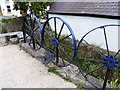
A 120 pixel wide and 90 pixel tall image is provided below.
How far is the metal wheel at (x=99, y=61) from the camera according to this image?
2.92 meters

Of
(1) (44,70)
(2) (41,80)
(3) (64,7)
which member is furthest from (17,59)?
(3) (64,7)

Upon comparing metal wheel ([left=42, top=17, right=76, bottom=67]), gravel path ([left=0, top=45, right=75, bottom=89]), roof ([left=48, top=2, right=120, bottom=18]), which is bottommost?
gravel path ([left=0, top=45, right=75, bottom=89])

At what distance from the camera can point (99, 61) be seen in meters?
3.19

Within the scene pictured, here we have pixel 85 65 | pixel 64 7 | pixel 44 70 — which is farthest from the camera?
pixel 64 7

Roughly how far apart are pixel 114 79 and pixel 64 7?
6355 mm

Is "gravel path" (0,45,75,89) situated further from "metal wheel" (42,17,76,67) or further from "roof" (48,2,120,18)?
"roof" (48,2,120,18)

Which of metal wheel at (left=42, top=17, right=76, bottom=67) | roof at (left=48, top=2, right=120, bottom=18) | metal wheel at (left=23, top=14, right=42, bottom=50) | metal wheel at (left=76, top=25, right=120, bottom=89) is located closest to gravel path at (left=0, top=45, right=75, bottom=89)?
metal wheel at (left=42, top=17, right=76, bottom=67)

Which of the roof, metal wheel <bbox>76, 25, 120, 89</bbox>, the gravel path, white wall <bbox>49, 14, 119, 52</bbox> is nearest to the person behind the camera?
metal wheel <bbox>76, 25, 120, 89</bbox>

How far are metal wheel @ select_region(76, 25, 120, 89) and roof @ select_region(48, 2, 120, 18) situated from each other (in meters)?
0.72

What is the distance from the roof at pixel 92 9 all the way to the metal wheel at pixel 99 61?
0.72 metres

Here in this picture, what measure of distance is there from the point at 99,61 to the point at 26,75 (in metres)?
2.74

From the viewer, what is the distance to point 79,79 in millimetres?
3656

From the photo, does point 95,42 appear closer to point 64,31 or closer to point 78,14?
point 78,14

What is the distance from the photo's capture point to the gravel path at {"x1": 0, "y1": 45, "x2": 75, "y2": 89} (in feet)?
12.1
